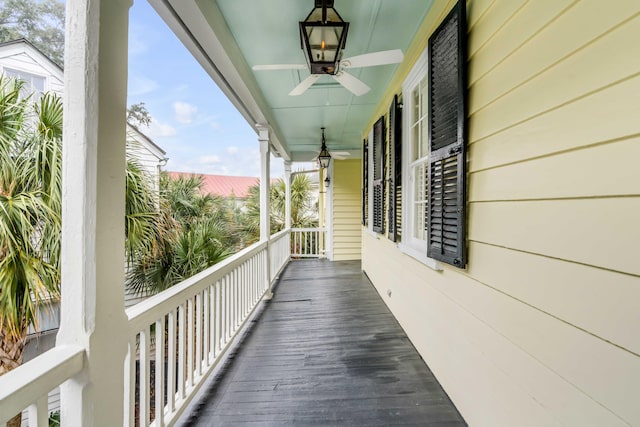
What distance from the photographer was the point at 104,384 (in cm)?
94

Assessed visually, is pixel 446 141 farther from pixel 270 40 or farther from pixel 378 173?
pixel 378 173

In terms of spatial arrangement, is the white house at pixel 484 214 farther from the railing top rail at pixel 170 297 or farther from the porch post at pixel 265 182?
the porch post at pixel 265 182

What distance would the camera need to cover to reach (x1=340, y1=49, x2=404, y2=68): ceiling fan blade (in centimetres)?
189

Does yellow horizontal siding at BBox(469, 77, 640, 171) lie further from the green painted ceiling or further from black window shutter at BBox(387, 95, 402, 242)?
black window shutter at BBox(387, 95, 402, 242)

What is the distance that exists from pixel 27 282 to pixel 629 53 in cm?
249

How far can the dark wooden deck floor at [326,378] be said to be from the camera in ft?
5.43

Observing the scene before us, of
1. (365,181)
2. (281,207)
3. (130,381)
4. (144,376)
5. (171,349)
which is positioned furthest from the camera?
(281,207)

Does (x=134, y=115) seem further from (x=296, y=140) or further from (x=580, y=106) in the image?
(x=580, y=106)

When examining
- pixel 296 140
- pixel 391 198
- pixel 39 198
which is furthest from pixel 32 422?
pixel 296 140

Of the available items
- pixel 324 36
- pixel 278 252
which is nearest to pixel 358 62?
pixel 324 36

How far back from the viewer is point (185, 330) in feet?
5.92

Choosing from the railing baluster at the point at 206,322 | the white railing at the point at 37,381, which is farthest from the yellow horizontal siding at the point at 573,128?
the railing baluster at the point at 206,322

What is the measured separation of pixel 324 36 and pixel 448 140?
3.51ft

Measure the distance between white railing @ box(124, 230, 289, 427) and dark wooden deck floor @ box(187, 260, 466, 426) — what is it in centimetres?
19
